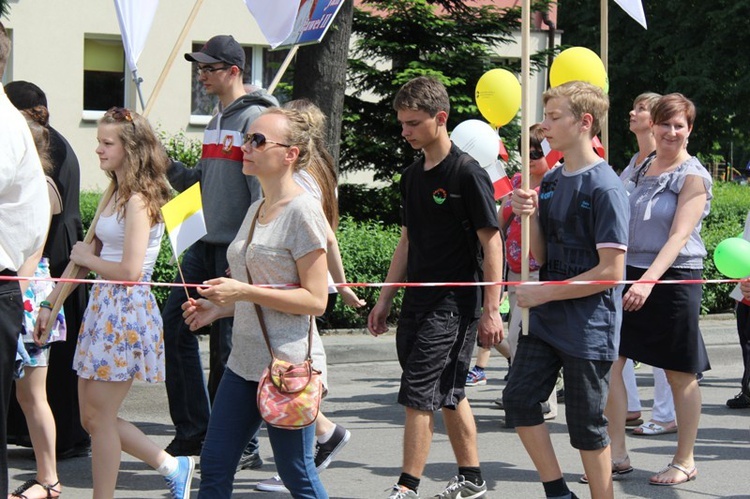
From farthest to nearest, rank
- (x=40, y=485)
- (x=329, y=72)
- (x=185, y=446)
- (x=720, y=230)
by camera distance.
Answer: (x=720, y=230) < (x=329, y=72) < (x=185, y=446) < (x=40, y=485)

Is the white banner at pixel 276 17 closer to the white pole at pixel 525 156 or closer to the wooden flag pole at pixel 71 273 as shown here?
the wooden flag pole at pixel 71 273

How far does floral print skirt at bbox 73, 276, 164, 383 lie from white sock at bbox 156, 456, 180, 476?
371 millimetres

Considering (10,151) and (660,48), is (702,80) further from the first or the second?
(10,151)

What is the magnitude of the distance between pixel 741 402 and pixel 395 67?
8378mm

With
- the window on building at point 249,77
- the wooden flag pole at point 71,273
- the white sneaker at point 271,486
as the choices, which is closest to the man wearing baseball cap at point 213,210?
the white sneaker at point 271,486

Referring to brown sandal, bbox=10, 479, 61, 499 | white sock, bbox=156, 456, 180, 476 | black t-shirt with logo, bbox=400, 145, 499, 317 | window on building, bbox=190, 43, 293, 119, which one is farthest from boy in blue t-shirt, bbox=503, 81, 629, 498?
window on building, bbox=190, 43, 293, 119

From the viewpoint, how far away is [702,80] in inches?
1118

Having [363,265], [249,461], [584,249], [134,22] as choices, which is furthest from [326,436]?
[363,265]

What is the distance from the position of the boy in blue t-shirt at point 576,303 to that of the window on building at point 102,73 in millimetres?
16830

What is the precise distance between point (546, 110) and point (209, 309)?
1.63 m

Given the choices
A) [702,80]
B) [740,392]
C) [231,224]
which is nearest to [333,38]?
[740,392]

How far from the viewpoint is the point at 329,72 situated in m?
11.6

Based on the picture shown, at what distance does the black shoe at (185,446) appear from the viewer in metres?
6.31

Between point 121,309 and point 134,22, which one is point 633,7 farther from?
point 121,309
